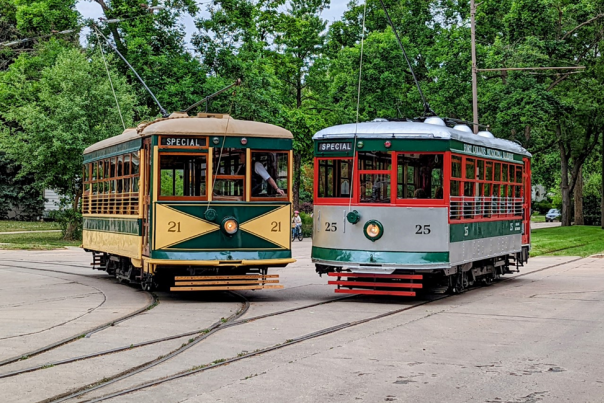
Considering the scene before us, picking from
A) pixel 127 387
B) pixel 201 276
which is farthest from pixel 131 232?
pixel 127 387

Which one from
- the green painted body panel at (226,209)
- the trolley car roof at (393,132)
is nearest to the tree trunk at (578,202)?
the trolley car roof at (393,132)

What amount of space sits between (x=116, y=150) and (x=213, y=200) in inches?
155

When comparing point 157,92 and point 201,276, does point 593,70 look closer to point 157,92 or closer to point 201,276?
point 157,92

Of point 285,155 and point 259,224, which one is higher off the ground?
point 285,155

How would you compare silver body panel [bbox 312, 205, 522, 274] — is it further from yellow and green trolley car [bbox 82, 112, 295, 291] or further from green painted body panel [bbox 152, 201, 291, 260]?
green painted body panel [bbox 152, 201, 291, 260]

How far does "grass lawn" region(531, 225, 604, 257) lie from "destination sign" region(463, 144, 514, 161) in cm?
1351

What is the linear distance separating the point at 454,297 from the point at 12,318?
8136 mm

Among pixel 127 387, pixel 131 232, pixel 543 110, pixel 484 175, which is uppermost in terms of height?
pixel 543 110

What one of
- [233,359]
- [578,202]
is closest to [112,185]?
[233,359]

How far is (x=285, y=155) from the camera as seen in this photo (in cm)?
1655

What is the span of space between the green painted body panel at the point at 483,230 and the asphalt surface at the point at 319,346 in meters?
1.18

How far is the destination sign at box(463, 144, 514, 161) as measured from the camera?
17531 millimetres

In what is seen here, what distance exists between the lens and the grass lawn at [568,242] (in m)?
34.7

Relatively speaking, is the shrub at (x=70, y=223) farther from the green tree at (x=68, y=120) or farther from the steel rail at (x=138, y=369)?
the steel rail at (x=138, y=369)
